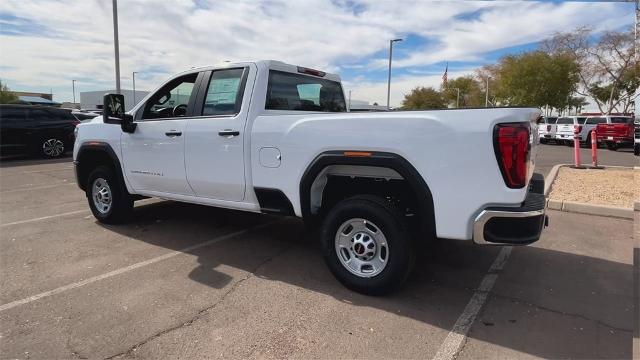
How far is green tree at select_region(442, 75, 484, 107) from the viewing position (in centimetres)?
6247

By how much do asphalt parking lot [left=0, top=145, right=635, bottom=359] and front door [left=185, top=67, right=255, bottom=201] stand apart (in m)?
0.78

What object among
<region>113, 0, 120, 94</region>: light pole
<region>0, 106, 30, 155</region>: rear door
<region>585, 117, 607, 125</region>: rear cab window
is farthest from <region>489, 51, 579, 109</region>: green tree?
<region>0, 106, 30, 155</region>: rear door

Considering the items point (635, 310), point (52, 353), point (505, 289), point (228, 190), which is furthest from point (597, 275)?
point (52, 353)

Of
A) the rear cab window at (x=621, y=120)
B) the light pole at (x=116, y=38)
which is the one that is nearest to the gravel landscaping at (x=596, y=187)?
the rear cab window at (x=621, y=120)

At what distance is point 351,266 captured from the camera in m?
3.78

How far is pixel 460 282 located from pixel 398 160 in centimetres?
150

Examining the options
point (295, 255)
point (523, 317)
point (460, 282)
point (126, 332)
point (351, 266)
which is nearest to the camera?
point (126, 332)

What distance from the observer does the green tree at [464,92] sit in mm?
62469

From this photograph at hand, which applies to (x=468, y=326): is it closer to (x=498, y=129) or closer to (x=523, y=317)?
(x=523, y=317)

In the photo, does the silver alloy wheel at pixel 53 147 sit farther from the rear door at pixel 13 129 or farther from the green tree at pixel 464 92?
the green tree at pixel 464 92

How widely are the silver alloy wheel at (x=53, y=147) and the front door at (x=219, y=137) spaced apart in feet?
39.4

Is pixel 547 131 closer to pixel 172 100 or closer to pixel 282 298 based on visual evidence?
pixel 172 100

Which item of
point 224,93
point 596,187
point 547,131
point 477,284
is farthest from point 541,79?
point 224,93

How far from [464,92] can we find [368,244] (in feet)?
217
